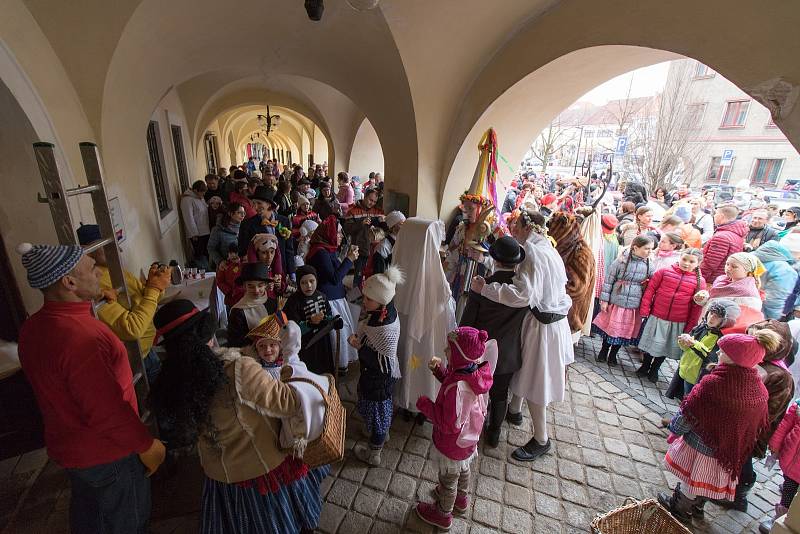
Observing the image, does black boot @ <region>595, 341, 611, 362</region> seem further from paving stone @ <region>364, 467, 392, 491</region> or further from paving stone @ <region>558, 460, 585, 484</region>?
paving stone @ <region>364, 467, 392, 491</region>

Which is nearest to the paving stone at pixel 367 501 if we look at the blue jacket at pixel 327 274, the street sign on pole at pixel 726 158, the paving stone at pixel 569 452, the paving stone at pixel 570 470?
the paving stone at pixel 570 470

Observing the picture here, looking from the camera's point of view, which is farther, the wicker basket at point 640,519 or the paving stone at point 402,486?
the paving stone at point 402,486

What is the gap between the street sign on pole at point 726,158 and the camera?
21406 mm

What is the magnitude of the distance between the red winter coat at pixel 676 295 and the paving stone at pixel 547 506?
2771mm

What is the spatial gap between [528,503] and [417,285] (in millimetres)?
1912

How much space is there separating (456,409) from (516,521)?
1202mm

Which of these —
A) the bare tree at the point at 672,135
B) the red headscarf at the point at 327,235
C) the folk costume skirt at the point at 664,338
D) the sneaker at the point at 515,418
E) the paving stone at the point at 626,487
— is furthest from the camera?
the bare tree at the point at 672,135

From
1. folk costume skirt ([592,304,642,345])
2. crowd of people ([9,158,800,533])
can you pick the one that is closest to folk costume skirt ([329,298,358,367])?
crowd of people ([9,158,800,533])

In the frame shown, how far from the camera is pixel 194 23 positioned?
4.04 m

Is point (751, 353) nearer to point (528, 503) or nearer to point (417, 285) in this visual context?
point (528, 503)

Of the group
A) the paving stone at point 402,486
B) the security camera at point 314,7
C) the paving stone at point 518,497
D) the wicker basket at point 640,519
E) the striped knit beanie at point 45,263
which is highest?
the security camera at point 314,7

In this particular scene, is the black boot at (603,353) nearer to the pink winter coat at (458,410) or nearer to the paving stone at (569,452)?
the paving stone at (569,452)

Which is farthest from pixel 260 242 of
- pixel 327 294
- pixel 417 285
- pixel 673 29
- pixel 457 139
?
pixel 673 29

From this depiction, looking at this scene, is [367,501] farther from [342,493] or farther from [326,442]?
[326,442]
